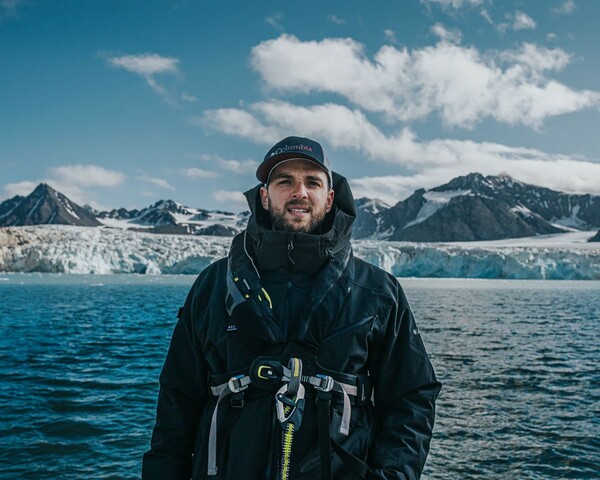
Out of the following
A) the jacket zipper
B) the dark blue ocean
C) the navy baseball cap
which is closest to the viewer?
the jacket zipper

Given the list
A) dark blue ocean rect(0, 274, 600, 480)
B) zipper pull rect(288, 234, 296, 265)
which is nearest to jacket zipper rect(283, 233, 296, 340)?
zipper pull rect(288, 234, 296, 265)

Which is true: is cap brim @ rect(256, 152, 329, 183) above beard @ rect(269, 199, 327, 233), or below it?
above

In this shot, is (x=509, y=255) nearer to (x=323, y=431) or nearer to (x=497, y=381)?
(x=497, y=381)

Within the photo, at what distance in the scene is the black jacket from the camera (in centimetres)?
239

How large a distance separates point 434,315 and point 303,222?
24.8 metres

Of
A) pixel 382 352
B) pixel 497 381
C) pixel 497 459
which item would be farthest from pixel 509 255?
pixel 382 352

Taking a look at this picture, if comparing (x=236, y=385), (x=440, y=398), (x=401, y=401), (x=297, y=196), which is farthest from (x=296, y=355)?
(x=440, y=398)

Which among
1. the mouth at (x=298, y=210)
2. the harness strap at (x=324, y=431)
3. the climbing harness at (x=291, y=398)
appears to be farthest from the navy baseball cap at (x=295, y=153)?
the harness strap at (x=324, y=431)

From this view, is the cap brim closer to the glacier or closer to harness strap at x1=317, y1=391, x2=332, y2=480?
harness strap at x1=317, y1=391, x2=332, y2=480

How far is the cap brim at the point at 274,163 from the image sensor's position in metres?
2.68

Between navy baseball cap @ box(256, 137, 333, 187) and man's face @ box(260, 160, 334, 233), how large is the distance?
0.04 meters

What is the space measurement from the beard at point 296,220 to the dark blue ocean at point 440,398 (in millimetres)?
5361

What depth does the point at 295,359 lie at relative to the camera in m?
2.39

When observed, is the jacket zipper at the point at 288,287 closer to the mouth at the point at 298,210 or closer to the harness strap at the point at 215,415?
the mouth at the point at 298,210
